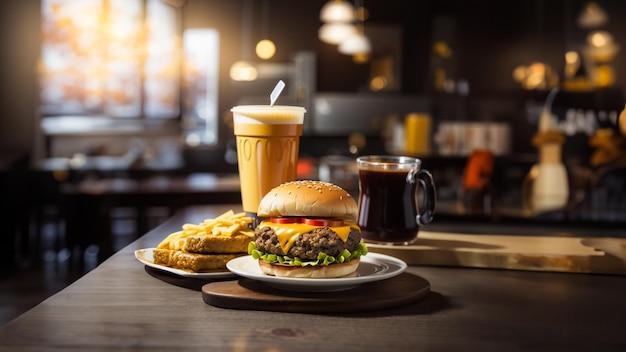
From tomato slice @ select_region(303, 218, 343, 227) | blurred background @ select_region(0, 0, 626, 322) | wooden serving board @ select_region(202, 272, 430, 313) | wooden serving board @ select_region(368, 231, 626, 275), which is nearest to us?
wooden serving board @ select_region(202, 272, 430, 313)

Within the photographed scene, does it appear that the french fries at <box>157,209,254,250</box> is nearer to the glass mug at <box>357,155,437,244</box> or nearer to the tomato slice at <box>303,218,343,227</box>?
the tomato slice at <box>303,218,343,227</box>

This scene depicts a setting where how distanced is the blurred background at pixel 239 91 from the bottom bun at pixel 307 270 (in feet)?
14.7


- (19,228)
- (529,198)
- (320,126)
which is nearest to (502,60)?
(320,126)

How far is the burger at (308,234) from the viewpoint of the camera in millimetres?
1323

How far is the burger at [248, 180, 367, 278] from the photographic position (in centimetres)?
132

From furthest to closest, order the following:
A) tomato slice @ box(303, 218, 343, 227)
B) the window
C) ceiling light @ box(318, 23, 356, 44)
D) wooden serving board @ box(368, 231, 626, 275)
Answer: the window < ceiling light @ box(318, 23, 356, 44) < wooden serving board @ box(368, 231, 626, 275) < tomato slice @ box(303, 218, 343, 227)

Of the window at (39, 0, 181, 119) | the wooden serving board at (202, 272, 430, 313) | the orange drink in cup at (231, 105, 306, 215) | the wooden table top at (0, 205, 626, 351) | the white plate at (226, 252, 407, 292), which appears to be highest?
the window at (39, 0, 181, 119)

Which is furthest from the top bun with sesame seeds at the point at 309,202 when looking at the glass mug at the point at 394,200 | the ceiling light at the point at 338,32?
the ceiling light at the point at 338,32

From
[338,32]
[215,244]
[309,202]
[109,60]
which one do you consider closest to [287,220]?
[309,202]

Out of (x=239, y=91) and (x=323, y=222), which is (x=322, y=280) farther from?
(x=239, y=91)

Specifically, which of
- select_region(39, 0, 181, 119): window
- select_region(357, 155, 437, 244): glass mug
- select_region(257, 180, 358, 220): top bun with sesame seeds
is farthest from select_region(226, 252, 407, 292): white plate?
select_region(39, 0, 181, 119): window

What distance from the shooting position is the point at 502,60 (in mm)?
10461

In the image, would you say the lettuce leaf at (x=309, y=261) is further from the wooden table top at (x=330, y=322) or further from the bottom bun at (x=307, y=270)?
the wooden table top at (x=330, y=322)

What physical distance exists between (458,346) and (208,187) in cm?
507
